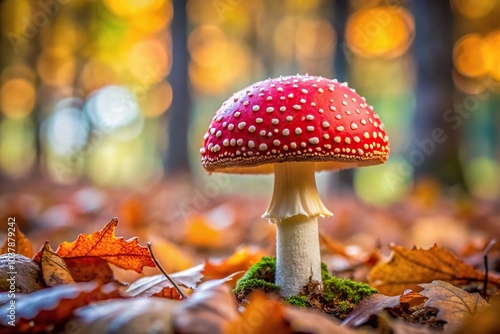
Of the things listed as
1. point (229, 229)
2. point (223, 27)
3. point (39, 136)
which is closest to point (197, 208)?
point (229, 229)

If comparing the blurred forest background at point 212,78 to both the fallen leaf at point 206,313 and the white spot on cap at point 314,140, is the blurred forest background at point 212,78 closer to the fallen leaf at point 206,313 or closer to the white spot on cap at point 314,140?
the white spot on cap at point 314,140

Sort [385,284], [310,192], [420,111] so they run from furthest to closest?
[420,111] < [385,284] < [310,192]

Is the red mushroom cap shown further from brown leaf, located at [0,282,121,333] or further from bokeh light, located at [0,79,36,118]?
bokeh light, located at [0,79,36,118]

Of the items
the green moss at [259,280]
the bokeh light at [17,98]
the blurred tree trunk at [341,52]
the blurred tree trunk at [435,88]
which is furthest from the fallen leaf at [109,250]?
the bokeh light at [17,98]

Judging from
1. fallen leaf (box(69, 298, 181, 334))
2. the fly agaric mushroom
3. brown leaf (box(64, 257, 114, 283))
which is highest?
the fly agaric mushroom

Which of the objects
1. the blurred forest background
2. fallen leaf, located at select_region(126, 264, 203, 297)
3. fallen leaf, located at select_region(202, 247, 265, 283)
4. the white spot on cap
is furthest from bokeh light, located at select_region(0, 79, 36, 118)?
the white spot on cap

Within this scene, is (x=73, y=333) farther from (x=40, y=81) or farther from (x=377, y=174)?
(x=377, y=174)

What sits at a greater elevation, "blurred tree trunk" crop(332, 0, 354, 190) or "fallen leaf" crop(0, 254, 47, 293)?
"blurred tree trunk" crop(332, 0, 354, 190)
